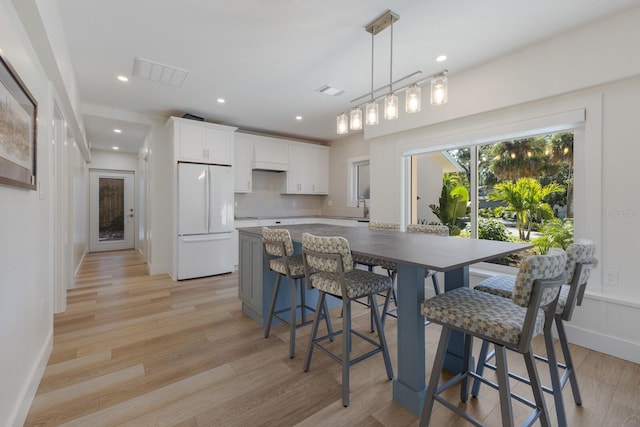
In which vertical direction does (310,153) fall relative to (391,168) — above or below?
above

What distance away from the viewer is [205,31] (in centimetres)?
240

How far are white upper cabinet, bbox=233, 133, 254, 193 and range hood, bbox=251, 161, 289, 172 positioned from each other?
0.36ft

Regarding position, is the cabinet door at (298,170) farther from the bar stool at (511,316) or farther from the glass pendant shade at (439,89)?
the bar stool at (511,316)

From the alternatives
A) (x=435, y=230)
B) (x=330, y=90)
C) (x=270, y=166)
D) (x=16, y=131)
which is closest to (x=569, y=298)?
(x=435, y=230)

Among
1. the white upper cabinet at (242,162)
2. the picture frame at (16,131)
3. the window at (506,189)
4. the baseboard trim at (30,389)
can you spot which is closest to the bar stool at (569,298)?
the window at (506,189)

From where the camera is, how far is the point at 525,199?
9.75ft

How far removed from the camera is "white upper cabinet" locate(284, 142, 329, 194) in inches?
230

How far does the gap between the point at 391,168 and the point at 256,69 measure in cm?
213

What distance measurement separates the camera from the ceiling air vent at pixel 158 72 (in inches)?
115

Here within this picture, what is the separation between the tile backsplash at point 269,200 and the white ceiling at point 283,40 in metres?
2.18

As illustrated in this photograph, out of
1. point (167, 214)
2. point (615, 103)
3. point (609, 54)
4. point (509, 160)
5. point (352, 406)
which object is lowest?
point (352, 406)

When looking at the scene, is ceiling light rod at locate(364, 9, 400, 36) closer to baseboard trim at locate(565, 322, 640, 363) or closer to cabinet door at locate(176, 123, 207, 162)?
baseboard trim at locate(565, 322, 640, 363)

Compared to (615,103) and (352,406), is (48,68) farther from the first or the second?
(615,103)

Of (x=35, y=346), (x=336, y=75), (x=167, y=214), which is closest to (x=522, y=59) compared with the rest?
(x=336, y=75)
